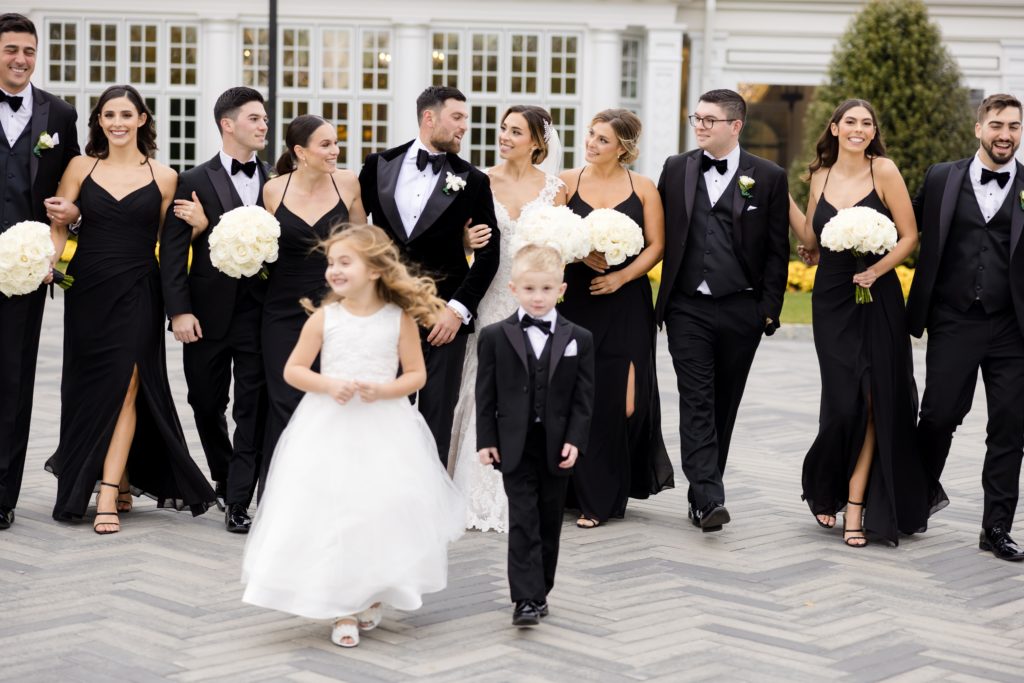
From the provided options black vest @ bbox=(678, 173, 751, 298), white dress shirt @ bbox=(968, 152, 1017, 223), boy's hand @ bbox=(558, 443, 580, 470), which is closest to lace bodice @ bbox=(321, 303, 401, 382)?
boy's hand @ bbox=(558, 443, 580, 470)

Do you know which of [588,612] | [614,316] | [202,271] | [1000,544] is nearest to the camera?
[588,612]

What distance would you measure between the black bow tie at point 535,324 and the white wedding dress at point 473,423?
1.65 meters

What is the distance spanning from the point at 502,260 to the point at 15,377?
254 cm

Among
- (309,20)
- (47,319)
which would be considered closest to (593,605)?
(47,319)

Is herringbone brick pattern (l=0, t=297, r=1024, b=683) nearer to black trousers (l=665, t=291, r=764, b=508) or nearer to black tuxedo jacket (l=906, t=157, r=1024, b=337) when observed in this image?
black trousers (l=665, t=291, r=764, b=508)

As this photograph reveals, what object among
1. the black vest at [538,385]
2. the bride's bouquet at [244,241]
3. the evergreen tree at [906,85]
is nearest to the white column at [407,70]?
the evergreen tree at [906,85]

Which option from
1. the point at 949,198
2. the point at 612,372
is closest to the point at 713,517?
the point at 612,372

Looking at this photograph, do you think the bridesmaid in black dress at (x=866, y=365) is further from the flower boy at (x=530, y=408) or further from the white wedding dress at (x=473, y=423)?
the flower boy at (x=530, y=408)

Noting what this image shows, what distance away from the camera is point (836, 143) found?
23.0 feet

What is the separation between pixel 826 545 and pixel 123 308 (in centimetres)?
370

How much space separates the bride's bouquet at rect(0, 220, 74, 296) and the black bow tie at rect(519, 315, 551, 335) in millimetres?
2566

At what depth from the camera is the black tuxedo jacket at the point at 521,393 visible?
531 centimetres

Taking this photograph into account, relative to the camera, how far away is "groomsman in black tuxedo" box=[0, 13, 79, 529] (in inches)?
269

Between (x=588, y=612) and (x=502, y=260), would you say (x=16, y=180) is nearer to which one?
(x=502, y=260)
